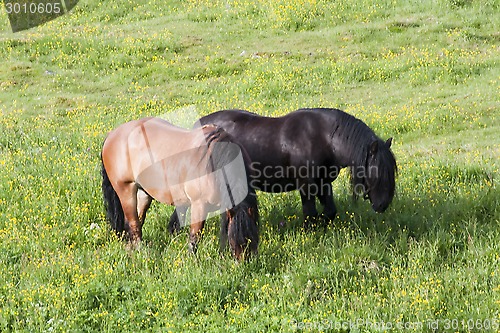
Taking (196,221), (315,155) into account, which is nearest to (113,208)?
(196,221)

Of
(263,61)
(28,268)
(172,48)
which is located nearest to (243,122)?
(28,268)

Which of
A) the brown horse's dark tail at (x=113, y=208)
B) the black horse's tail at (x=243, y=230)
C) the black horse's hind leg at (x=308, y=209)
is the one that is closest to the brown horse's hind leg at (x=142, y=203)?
the brown horse's dark tail at (x=113, y=208)

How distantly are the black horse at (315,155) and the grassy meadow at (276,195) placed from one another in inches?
20.2

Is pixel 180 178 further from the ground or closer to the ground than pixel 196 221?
further from the ground

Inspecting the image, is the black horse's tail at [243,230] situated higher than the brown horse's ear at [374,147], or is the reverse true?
the brown horse's ear at [374,147]

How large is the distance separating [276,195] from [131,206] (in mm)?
2486

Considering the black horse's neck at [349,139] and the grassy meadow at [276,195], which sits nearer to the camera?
the grassy meadow at [276,195]

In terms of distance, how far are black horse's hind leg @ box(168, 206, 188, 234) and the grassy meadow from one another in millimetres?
191

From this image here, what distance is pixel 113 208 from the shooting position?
798 cm

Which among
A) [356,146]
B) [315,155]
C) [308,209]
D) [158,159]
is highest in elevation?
[158,159]

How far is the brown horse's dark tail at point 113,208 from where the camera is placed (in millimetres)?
7949

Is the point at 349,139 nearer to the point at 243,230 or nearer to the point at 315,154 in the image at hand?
the point at 315,154

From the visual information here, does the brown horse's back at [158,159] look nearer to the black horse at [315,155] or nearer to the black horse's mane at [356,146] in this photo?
the black horse at [315,155]

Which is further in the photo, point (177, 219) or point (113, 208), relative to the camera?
point (177, 219)
